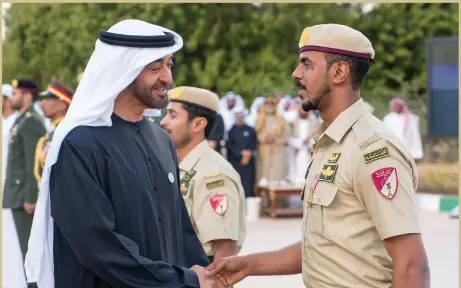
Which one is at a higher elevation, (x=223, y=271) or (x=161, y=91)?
(x=161, y=91)

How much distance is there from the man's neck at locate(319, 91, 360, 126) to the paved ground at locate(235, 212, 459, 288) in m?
5.59

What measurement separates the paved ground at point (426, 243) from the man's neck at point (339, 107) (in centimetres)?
559

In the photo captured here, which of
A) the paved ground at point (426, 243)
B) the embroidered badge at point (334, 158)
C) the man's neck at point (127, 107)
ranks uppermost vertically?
the man's neck at point (127, 107)

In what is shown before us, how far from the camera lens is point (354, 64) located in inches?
137

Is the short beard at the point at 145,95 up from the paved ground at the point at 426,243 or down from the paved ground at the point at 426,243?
up

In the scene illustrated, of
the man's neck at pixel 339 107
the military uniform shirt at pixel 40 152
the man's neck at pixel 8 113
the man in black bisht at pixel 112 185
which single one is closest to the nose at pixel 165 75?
the man in black bisht at pixel 112 185

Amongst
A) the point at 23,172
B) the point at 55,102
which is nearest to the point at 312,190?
the point at 55,102

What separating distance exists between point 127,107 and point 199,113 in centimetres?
164

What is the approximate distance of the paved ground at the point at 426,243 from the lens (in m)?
9.23

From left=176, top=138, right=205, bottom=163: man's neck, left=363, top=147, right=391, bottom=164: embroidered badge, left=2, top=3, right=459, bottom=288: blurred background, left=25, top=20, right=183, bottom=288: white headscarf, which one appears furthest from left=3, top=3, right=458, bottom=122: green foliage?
left=363, top=147, right=391, bottom=164: embroidered badge

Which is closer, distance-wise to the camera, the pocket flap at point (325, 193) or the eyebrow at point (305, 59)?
the pocket flap at point (325, 193)

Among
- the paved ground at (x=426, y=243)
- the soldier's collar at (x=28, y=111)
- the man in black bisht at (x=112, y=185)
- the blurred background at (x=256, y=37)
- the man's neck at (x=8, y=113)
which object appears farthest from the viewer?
the blurred background at (x=256, y=37)

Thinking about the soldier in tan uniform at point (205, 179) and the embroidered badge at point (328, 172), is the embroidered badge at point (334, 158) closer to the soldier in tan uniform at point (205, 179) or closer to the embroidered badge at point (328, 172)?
the embroidered badge at point (328, 172)

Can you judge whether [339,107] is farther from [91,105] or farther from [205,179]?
[205,179]
